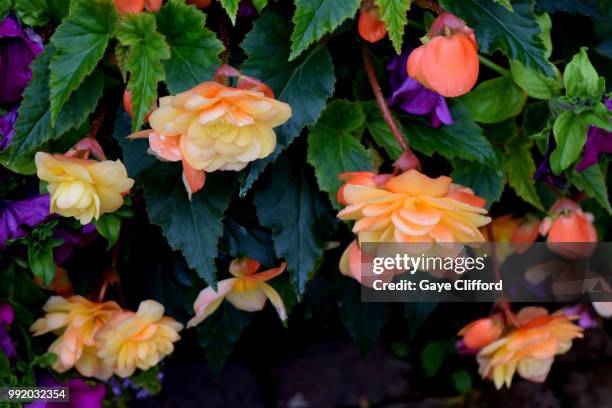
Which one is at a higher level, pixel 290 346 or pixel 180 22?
pixel 180 22

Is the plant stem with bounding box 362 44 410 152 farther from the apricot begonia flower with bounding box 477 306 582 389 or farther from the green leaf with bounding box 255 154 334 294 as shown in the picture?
the apricot begonia flower with bounding box 477 306 582 389

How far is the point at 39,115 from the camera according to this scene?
81cm

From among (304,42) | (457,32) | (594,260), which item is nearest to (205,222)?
(304,42)

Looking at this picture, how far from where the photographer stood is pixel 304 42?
74 centimetres

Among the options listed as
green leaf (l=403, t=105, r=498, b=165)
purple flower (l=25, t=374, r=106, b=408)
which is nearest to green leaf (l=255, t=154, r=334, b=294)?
green leaf (l=403, t=105, r=498, b=165)

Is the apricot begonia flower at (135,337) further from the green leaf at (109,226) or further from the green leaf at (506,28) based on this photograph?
the green leaf at (506,28)

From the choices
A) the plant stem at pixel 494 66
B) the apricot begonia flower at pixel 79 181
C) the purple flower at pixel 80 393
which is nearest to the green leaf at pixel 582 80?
the plant stem at pixel 494 66

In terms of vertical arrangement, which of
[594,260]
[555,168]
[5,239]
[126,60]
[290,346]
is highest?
[126,60]

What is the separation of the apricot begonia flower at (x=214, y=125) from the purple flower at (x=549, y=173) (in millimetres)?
376

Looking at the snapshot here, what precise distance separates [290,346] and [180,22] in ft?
2.68

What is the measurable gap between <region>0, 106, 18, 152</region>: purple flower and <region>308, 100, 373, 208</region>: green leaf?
36 cm

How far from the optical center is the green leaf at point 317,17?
29.4 inches

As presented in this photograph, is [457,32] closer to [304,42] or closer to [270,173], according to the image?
[304,42]

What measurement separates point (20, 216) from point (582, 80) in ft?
2.26
